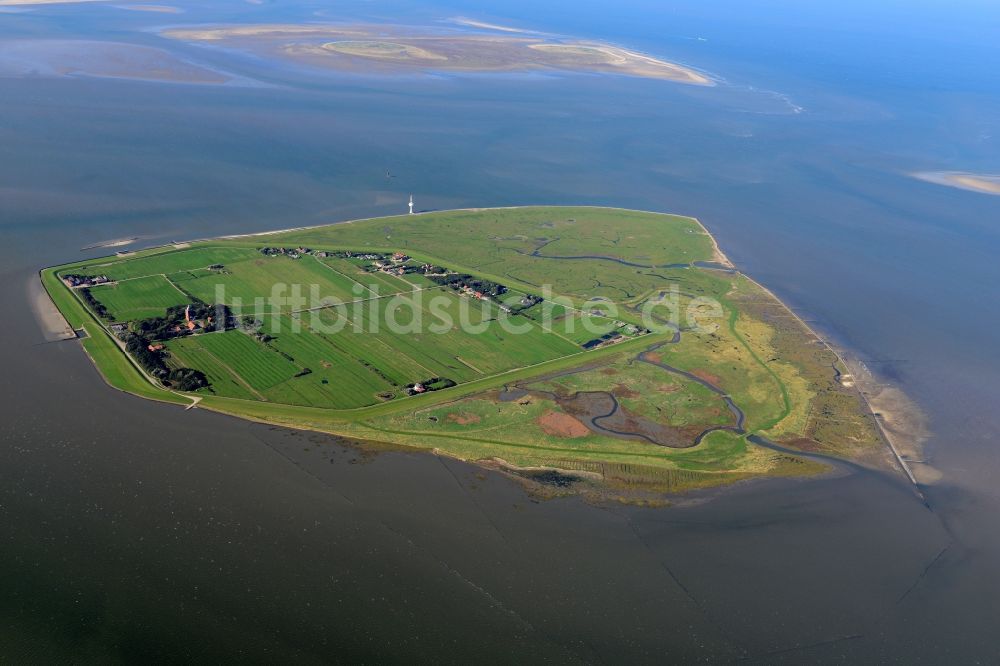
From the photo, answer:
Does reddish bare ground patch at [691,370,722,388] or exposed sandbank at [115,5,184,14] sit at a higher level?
exposed sandbank at [115,5,184,14]

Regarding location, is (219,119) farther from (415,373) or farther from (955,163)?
(955,163)

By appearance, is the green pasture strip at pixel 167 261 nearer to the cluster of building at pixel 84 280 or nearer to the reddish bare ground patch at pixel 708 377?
the cluster of building at pixel 84 280

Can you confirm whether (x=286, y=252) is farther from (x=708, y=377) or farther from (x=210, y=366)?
(x=708, y=377)

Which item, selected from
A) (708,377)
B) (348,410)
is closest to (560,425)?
(348,410)

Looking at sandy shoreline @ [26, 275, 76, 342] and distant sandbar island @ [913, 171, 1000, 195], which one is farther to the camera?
distant sandbar island @ [913, 171, 1000, 195]

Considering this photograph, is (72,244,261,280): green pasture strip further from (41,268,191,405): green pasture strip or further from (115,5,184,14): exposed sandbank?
(115,5,184,14): exposed sandbank

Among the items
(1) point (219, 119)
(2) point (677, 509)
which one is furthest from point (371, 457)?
(1) point (219, 119)

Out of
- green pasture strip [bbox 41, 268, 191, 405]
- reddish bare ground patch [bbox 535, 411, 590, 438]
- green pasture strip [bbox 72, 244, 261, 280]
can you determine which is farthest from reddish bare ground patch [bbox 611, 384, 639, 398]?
green pasture strip [bbox 72, 244, 261, 280]
